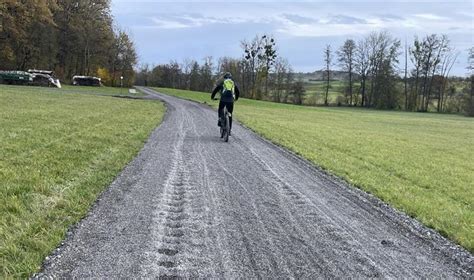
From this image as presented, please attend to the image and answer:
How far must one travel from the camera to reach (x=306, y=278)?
3.95 metres

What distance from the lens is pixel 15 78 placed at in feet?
166

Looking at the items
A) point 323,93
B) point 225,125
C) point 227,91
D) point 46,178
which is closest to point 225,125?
point 225,125

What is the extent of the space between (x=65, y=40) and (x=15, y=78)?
67.4ft

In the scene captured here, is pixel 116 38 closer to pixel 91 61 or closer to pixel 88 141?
pixel 91 61

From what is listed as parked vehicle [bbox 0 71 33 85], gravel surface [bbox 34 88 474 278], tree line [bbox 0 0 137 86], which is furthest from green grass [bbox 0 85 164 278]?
tree line [bbox 0 0 137 86]

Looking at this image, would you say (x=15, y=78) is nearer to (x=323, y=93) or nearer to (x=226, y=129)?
(x=226, y=129)

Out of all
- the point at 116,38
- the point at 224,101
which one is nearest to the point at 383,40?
the point at 116,38

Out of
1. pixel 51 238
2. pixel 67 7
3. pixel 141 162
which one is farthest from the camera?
pixel 67 7

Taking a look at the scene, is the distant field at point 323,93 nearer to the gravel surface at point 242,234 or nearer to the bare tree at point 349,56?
the bare tree at point 349,56

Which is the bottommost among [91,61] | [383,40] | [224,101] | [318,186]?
[318,186]

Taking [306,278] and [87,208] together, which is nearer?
[306,278]

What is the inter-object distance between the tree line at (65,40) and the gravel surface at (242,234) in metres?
52.6

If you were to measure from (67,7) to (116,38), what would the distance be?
10561 mm

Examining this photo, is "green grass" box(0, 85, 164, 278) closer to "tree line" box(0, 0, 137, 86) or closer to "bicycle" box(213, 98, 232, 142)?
"bicycle" box(213, 98, 232, 142)
